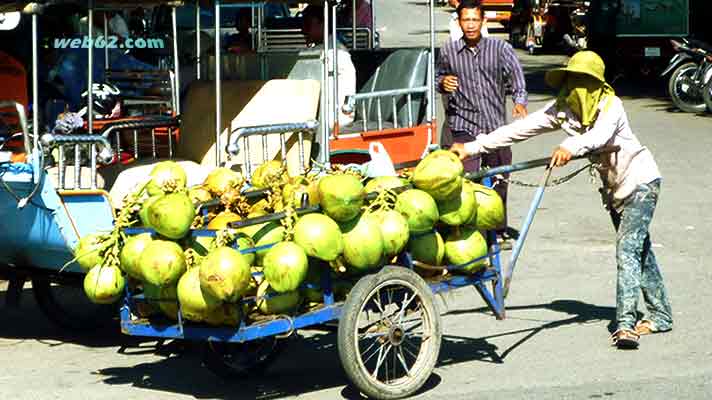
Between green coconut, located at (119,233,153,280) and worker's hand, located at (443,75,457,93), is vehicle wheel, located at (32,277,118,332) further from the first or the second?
worker's hand, located at (443,75,457,93)

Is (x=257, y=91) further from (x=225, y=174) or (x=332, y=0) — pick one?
(x=225, y=174)

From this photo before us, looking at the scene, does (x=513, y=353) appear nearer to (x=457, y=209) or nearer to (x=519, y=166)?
(x=519, y=166)

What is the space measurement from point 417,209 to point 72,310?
2.98 meters

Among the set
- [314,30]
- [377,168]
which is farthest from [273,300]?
[314,30]

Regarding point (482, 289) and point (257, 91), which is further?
point (257, 91)

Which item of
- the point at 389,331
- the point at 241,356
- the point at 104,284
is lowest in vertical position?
the point at 241,356

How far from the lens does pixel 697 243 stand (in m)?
10.9

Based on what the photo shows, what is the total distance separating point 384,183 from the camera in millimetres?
6770

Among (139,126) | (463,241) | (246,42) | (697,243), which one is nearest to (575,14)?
(246,42)

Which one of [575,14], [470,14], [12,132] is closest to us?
[12,132]

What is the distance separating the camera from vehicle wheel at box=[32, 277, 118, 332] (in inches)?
331

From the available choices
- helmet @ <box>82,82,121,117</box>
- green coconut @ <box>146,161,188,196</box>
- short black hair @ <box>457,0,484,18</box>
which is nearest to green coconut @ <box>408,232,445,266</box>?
green coconut @ <box>146,161,188,196</box>

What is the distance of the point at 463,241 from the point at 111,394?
76.8 inches

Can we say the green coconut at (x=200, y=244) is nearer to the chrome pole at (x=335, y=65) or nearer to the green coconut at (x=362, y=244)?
the green coconut at (x=362, y=244)
